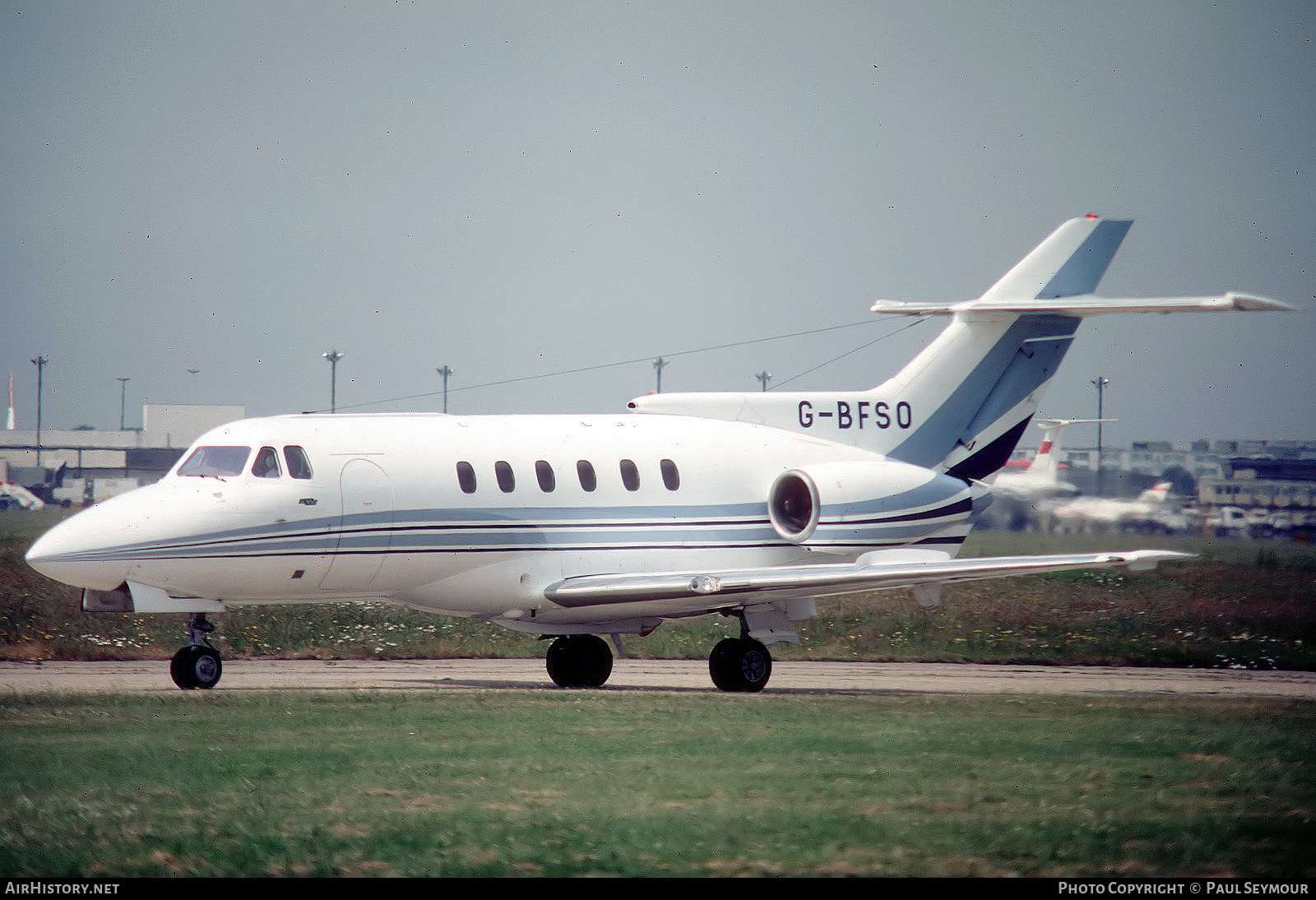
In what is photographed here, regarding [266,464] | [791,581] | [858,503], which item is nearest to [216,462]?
[266,464]

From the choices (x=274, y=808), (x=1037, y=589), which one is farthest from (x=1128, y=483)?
(x=274, y=808)

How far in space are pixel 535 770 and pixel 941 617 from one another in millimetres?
20725

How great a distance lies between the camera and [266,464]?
66.5 ft

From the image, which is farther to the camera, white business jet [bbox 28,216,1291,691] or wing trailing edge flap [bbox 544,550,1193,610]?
wing trailing edge flap [bbox 544,550,1193,610]

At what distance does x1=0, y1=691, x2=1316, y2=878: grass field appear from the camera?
988 cm

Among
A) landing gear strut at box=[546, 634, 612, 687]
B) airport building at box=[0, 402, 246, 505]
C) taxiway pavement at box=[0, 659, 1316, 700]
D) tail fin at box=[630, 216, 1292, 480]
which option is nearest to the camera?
taxiway pavement at box=[0, 659, 1316, 700]

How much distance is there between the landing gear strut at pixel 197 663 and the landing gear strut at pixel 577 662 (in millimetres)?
5483

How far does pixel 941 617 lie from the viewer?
107 feet

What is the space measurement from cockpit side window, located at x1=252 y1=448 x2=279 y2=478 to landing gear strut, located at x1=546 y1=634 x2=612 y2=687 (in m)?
5.56

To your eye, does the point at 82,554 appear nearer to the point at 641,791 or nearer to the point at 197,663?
the point at 197,663

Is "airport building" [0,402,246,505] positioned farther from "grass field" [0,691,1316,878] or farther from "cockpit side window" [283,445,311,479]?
"grass field" [0,691,1316,878]

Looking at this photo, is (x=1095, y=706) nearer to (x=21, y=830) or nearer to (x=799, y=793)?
(x=799, y=793)

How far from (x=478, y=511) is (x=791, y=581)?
4352 mm

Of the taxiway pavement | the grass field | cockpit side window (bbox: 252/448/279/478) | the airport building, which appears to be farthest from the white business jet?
the airport building
